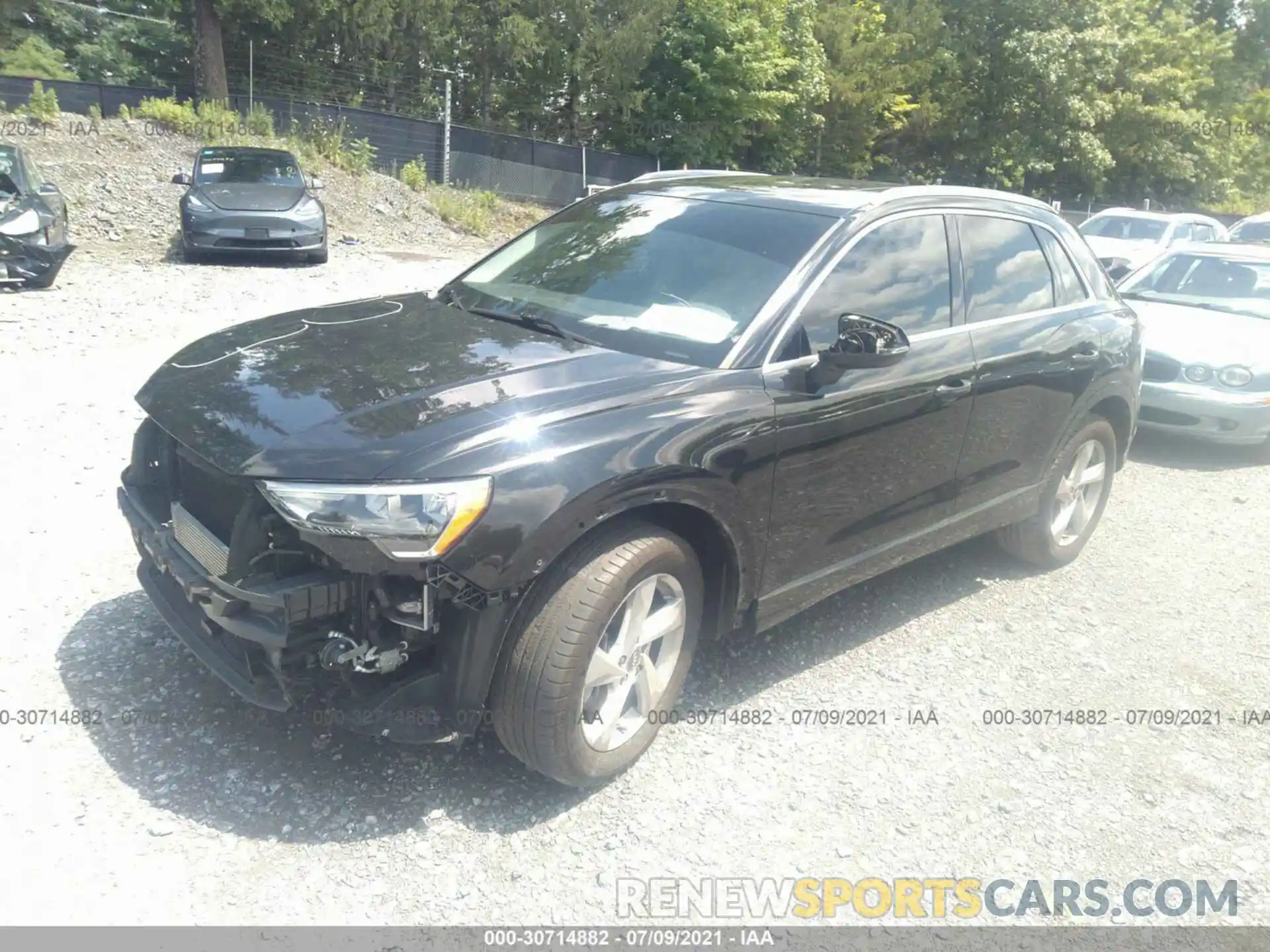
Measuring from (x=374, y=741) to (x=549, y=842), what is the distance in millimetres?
750

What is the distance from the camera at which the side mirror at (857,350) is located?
140 inches

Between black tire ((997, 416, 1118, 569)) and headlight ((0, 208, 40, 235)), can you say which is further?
headlight ((0, 208, 40, 235))

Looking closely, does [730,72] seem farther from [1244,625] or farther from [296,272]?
[1244,625]

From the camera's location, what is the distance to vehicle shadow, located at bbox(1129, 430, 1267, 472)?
798 cm

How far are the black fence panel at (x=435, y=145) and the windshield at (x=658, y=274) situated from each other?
1854 cm

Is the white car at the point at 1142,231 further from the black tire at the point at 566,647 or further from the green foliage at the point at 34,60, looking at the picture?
the green foliage at the point at 34,60

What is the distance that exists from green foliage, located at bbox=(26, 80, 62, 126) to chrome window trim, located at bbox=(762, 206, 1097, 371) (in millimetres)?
18074

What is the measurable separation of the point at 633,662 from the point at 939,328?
2.00m

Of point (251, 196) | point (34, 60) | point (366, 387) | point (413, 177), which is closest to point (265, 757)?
point (366, 387)

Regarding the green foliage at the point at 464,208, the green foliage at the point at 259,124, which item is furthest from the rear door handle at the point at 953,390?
the green foliage at the point at 259,124

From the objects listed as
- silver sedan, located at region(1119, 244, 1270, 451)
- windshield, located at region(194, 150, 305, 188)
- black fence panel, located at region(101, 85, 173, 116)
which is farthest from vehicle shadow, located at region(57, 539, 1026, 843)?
black fence panel, located at region(101, 85, 173, 116)

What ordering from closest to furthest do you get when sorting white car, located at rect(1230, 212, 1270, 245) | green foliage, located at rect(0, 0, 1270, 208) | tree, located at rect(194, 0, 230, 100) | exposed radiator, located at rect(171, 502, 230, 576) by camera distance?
exposed radiator, located at rect(171, 502, 230, 576)
white car, located at rect(1230, 212, 1270, 245)
tree, located at rect(194, 0, 230, 100)
green foliage, located at rect(0, 0, 1270, 208)

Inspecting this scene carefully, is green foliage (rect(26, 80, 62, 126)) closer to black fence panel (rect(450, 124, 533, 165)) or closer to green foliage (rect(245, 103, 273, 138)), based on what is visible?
green foliage (rect(245, 103, 273, 138))

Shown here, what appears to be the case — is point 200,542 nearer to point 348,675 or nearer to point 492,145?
point 348,675
